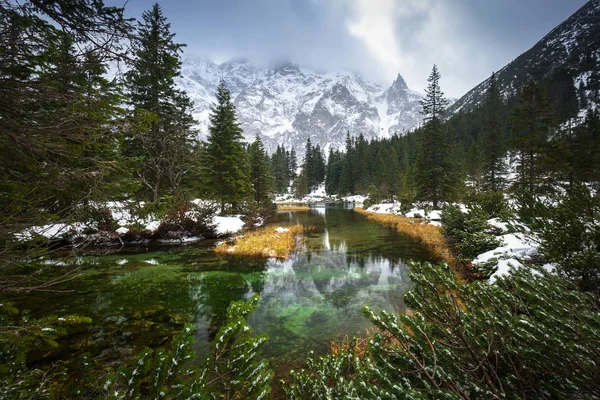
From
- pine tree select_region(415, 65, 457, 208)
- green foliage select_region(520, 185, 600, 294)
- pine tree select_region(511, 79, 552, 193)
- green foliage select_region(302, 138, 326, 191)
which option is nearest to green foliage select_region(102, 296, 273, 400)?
green foliage select_region(520, 185, 600, 294)

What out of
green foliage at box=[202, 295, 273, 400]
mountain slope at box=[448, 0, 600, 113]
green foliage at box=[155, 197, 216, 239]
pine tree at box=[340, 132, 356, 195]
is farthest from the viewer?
mountain slope at box=[448, 0, 600, 113]

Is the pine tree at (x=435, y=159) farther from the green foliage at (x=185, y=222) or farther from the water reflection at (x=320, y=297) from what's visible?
the green foliage at (x=185, y=222)

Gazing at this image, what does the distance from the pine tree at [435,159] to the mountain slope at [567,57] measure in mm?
96128

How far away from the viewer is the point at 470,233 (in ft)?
38.6

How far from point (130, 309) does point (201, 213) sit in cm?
1195

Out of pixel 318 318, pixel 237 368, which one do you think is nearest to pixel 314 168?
pixel 318 318

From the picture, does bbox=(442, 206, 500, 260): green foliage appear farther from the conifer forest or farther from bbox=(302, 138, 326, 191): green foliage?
bbox=(302, 138, 326, 191): green foliage

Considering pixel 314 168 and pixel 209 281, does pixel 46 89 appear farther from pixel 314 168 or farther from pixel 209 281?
pixel 314 168

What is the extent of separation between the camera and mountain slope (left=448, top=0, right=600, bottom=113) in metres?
95.6

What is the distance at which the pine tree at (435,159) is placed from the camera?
97.7 ft

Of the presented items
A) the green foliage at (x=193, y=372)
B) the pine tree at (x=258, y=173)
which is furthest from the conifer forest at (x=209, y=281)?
the pine tree at (x=258, y=173)

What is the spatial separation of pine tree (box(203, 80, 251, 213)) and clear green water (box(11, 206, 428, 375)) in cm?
1192

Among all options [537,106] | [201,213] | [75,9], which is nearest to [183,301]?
[75,9]

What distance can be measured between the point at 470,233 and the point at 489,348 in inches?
484
